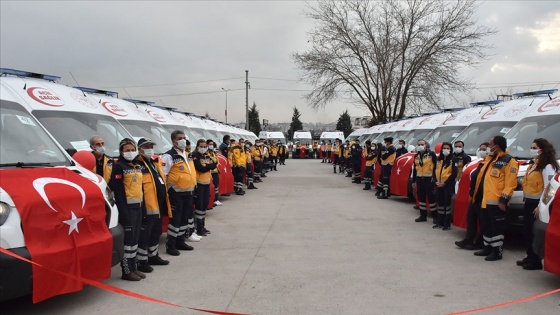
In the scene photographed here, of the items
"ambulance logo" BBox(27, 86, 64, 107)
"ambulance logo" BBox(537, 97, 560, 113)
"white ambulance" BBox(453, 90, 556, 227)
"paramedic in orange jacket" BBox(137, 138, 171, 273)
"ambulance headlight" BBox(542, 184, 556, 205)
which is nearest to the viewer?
"ambulance headlight" BBox(542, 184, 556, 205)

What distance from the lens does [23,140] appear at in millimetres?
5488

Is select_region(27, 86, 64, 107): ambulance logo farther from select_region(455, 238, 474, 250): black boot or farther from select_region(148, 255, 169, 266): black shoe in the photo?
select_region(455, 238, 474, 250): black boot

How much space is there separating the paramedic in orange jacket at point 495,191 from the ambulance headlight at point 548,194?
0.76 metres

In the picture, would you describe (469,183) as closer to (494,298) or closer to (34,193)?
(494,298)

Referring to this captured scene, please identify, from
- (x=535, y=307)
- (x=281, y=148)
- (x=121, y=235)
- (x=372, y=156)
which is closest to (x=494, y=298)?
(x=535, y=307)

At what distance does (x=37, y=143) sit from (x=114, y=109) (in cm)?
502

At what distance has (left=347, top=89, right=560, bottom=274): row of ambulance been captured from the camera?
5.67 metres

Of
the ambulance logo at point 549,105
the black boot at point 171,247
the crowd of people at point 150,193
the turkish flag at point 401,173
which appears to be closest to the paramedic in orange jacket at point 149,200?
the crowd of people at point 150,193

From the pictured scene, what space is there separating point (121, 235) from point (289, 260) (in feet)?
8.15

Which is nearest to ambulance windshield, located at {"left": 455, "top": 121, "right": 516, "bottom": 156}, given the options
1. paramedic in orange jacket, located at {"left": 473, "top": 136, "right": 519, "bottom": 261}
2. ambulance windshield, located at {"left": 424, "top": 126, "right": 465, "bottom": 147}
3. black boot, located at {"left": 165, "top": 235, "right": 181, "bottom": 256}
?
ambulance windshield, located at {"left": 424, "top": 126, "right": 465, "bottom": 147}

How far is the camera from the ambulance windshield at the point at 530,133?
7.76 meters

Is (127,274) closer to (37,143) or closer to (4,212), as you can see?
(37,143)

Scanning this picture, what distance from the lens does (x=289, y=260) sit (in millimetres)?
6898

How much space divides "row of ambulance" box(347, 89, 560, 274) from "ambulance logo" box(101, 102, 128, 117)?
674cm
